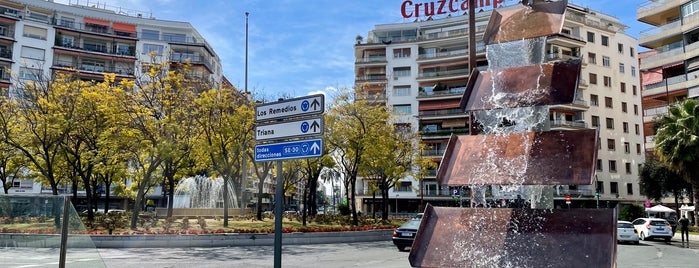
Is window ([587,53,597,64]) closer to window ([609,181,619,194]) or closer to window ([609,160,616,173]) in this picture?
window ([609,160,616,173])

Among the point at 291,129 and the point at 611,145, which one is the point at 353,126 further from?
the point at 611,145

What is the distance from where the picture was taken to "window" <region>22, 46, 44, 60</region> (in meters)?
60.4

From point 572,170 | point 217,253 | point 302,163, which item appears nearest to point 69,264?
point 572,170

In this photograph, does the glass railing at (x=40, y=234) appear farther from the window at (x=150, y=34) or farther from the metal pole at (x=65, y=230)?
the window at (x=150, y=34)

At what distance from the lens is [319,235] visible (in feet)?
69.4

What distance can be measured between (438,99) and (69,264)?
58.6 metres

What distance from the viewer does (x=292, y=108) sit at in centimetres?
672

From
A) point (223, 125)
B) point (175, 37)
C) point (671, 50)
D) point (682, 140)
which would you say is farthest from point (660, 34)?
point (175, 37)

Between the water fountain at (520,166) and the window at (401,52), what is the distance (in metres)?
60.9

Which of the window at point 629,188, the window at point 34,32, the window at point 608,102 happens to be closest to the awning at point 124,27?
the window at point 34,32

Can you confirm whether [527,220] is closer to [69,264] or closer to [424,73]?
[69,264]

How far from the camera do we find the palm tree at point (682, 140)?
26.9 metres

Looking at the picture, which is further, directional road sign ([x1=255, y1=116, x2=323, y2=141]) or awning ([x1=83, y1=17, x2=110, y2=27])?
awning ([x1=83, y1=17, x2=110, y2=27])

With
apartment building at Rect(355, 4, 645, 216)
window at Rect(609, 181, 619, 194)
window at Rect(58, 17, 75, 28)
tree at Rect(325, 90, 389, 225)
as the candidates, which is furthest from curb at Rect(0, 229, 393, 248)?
window at Rect(58, 17, 75, 28)
